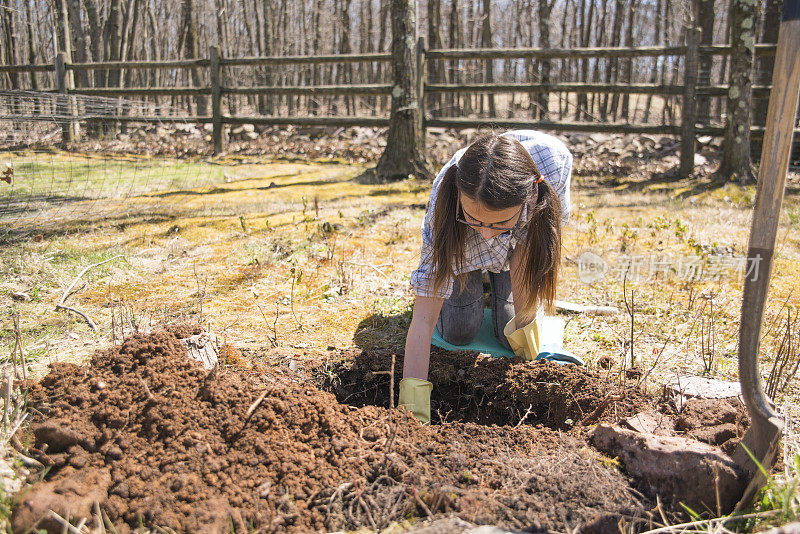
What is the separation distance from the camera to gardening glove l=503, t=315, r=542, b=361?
8.95ft

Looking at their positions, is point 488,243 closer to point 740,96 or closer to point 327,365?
point 327,365

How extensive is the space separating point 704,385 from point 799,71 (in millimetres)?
1396

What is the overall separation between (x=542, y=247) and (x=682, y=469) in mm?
1030

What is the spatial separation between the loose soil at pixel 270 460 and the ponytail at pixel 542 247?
501mm

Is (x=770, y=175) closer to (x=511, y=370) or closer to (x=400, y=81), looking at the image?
(x=511, y=370)

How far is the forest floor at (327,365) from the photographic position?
1.63 metres

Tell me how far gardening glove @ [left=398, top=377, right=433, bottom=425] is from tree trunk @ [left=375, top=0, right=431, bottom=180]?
205 inches

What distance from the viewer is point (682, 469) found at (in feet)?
5.53

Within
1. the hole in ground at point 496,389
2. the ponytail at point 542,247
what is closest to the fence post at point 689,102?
the ponytail at point 542,247

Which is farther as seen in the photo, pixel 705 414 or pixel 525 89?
pixel 525 89

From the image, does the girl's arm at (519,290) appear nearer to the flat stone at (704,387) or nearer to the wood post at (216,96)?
the flat stone at (704,387)

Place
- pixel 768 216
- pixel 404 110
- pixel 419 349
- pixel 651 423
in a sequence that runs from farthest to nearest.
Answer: pixel 404 110 → pixel 419 349 → pixel 651 423 → pixel 768 216

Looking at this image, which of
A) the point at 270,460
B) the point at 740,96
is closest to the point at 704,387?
the point at 270,460

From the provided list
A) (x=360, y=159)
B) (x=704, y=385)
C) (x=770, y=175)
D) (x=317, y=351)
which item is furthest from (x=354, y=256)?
(x=360, y=159)
